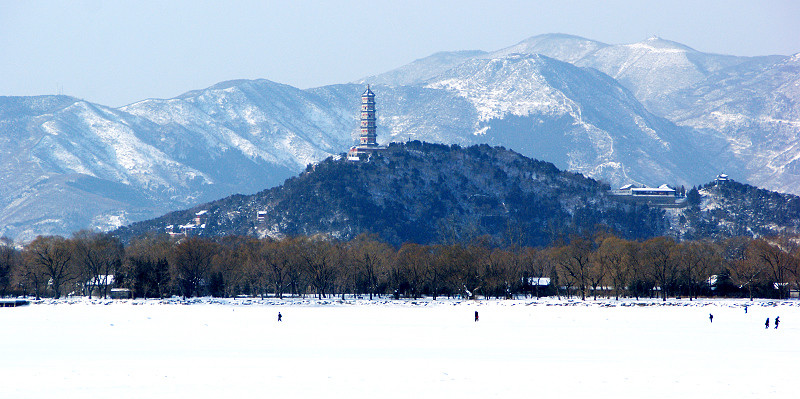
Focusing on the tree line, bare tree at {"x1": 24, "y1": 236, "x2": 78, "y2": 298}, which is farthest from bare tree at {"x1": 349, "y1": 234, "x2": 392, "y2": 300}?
bare tree at {"x1": 24, "y1": 236, "x2": 78, "y2": 298}

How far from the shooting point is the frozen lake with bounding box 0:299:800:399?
53469mm

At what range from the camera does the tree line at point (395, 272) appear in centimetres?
15450

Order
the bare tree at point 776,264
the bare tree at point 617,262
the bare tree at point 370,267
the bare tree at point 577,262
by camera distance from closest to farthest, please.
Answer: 1. the bare tree at point 776,264
2. the bare tree at point 617,262
3. the bare tree at point 577,262
4. the bare tree at point 370,267

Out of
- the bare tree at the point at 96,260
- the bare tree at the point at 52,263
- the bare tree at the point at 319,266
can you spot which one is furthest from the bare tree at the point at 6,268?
the bare tree at the point at 319,266

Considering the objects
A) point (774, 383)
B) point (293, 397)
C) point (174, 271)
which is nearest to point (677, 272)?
point (174, 271)

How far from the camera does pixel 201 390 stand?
172 ft

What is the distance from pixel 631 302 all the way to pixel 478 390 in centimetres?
8950

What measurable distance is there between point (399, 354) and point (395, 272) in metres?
93.5

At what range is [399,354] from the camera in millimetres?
70375

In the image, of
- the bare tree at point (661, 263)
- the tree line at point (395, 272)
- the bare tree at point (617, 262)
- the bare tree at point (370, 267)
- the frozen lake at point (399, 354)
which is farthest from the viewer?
the bare tree at point (370, 267)

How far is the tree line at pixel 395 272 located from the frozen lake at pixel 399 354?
3636cm

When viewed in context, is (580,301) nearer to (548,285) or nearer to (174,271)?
(548,285)

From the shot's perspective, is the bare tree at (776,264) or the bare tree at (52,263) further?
the bare tree at (52,263)

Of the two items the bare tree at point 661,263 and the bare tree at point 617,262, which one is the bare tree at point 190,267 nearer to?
the bare tree at point 617,262
